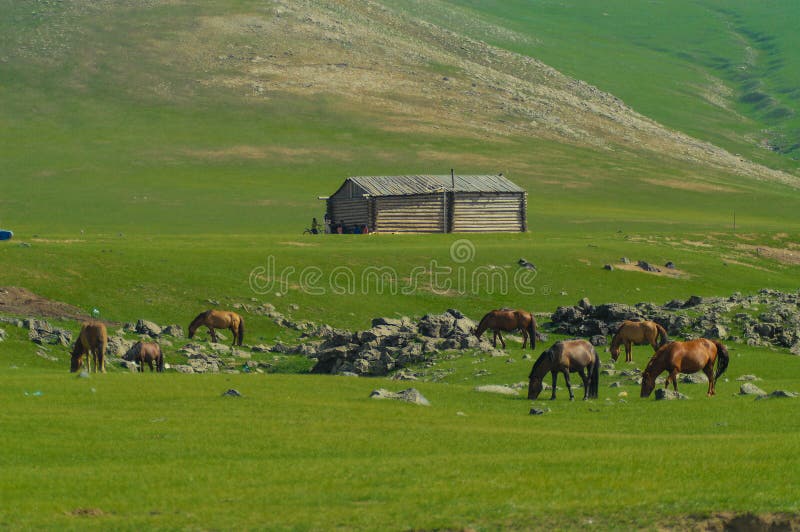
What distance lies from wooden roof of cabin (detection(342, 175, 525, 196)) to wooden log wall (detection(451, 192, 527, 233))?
0.65m

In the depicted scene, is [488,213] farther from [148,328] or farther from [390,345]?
[390,345]

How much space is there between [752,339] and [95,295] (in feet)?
89.9

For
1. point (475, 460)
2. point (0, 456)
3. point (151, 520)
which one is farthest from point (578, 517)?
point (0, 456)

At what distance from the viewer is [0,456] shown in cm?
1831

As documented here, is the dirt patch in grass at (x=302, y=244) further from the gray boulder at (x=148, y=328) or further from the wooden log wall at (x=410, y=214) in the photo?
the gray boulder at (x=148, y=328)

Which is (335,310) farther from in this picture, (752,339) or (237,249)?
(752,339)

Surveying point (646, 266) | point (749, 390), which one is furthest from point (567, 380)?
point (646, 266)

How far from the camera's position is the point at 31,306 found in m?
45.3

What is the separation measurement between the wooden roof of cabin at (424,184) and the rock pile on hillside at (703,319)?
36.5m

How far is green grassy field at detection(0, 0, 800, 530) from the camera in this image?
16.4 metres

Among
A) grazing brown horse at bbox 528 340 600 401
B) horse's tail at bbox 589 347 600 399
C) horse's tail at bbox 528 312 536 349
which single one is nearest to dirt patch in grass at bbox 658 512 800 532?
grazing brown horse at bbox 528 340 600 401

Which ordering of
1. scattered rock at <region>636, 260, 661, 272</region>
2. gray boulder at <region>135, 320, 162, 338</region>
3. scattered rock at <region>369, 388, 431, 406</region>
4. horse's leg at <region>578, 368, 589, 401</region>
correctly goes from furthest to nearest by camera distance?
scattered rock at <region>636, 260, 661, 272</region>, gray boulder at <region>135, 320, 162, 338</region>, horse's leg at <region>578, 368, 589, 401</region>, scattered rock at <region>369, 388, 431, 406</region>

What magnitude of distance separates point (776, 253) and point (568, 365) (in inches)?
2326

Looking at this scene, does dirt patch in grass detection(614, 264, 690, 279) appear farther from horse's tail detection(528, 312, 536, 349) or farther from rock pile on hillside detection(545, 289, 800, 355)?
horse's tail detection(528, 312, 536, 349)
